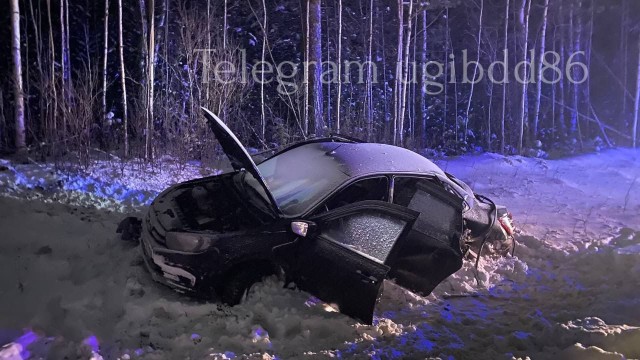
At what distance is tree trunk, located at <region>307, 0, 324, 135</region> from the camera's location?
1271cm

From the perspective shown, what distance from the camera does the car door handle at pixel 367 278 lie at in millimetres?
3863

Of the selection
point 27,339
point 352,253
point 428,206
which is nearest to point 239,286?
point 352,253

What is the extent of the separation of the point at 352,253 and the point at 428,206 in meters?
1.23

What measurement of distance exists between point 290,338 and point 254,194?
59.6 inches

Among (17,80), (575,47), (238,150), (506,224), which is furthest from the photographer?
(575,47)

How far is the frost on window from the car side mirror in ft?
0.44

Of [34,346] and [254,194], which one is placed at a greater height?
[254,194]

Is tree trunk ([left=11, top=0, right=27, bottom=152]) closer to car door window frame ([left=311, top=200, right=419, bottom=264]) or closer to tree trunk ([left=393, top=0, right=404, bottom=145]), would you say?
car door window frame ([left=311, top=200, right=419, bottom=264])

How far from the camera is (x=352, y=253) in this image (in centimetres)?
402

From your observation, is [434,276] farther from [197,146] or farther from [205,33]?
[205,33]

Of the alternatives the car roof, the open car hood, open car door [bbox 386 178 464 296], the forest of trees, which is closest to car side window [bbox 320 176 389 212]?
the car roof

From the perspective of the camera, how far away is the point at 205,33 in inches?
423

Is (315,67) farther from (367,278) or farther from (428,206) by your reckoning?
(367,278)

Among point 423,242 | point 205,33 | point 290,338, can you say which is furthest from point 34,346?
point 205,33
